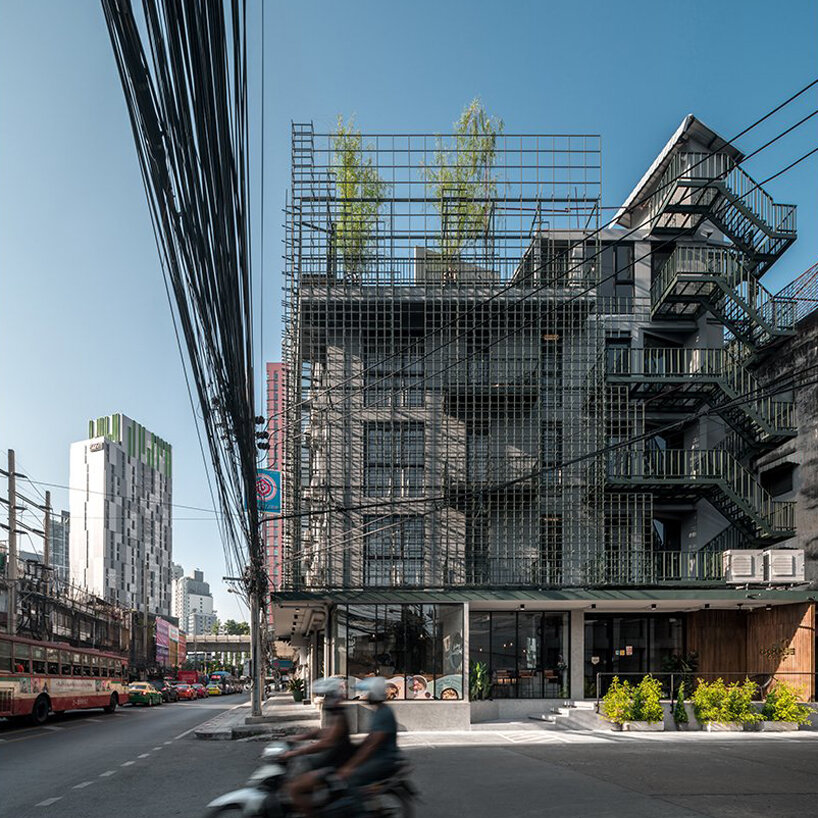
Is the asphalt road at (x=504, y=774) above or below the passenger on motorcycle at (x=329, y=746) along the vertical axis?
below

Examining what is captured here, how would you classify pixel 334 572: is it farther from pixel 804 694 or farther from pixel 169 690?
pixel 169 690

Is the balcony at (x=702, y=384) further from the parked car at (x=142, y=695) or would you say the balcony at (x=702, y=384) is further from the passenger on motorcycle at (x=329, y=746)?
the parked car at (x=142, y=695)

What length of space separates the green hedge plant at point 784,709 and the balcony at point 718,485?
344 inches

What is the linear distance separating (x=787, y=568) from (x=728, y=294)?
10.1 m

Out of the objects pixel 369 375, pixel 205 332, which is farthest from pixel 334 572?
pixel 205 332

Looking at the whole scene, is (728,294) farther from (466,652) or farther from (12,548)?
(12,548)

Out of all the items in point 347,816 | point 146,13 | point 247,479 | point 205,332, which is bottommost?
point 347,816

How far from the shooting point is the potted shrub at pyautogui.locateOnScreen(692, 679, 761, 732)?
85.0 feet

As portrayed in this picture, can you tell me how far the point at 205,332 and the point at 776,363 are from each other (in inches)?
1196

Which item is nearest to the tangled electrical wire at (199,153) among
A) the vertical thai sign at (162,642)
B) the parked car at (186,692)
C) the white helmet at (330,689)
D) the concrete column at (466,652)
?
the white helmet at (330,689)

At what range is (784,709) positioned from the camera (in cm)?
2616

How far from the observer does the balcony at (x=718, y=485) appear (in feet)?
112

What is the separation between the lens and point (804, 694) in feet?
97.1

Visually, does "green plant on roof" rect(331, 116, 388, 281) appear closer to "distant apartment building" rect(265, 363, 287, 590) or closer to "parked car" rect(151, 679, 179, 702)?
"distant apartment building" rect(265, 363, 287, 590)
